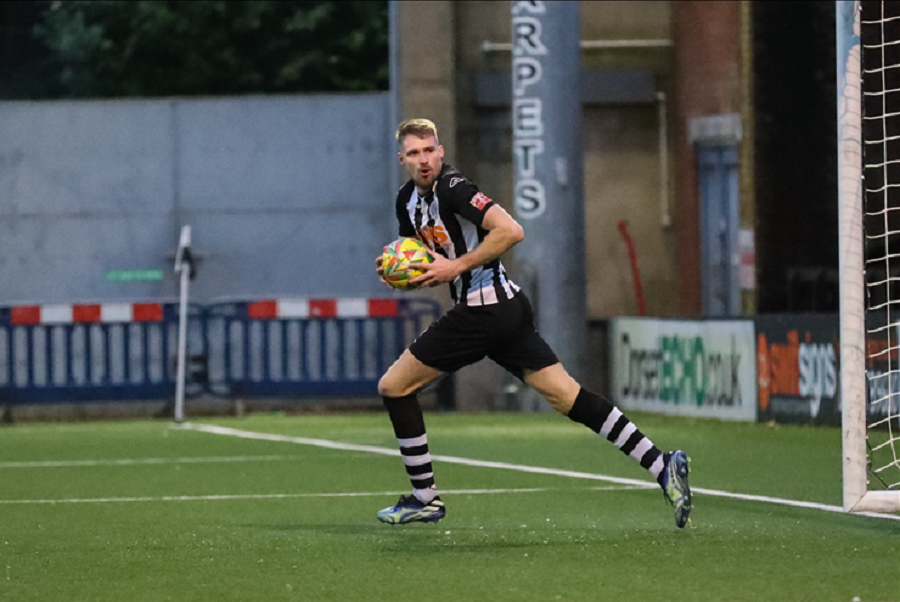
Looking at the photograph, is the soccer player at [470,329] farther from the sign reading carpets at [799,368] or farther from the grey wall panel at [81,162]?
the grey wall panel at [81,162]

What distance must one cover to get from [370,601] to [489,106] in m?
18.4

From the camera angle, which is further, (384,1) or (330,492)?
(384,1)

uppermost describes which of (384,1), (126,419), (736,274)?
(384,1)

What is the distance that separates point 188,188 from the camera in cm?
2528

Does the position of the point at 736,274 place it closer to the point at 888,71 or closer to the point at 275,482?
the point at 888,71

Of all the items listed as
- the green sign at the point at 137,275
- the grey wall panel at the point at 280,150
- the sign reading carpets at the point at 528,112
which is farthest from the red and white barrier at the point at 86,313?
the sign reading carpets at the point at 528,112

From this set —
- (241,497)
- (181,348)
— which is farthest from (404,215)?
(181,348)

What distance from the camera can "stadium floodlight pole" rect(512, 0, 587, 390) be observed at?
70.7 feet

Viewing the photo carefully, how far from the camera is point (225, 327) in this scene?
22344 millimetres

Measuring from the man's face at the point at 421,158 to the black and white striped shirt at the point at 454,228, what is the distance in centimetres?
6

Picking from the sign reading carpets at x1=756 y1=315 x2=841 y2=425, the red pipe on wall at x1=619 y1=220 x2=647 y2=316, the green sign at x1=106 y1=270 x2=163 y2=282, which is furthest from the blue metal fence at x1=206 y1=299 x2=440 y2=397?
the sign reading carpets at x1=756 y1=315 x2=841 y2=425

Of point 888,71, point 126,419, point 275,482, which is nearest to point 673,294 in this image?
point 888,71

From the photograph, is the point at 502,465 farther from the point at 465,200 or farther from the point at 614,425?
the point at 465,200

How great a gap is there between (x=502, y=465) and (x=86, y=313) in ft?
31.1
